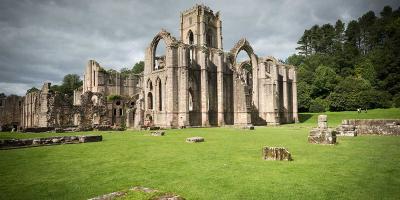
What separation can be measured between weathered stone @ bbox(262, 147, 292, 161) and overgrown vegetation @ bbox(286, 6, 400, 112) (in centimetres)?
4059

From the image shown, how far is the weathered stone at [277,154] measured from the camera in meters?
7.94

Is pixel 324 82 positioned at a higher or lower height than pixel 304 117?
higher

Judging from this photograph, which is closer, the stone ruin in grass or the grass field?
the grass field

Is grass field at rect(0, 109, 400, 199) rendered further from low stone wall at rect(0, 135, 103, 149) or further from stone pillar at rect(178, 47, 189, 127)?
stone pillar at rect(178, 47, 189, 127)

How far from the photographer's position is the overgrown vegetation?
43619 mm

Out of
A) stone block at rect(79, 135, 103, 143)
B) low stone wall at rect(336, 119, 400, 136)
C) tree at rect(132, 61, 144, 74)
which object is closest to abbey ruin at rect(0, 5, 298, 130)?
stone block at rect(79, 135, 103, 143)

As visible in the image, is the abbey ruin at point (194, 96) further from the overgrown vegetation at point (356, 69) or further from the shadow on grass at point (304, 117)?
the overgrown vegetation at point (356, 69)

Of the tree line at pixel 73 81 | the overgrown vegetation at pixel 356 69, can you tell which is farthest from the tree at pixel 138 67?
the overgrown vegetation at pixel 356 69

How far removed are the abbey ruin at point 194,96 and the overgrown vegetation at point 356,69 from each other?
1063cm

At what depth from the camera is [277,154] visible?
801cm

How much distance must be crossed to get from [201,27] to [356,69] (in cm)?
2827

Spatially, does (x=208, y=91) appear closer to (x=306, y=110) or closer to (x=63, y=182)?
(x=306, y=110)

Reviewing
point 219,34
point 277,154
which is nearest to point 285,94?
point 219,34

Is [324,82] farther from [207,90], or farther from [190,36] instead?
[207,90]
